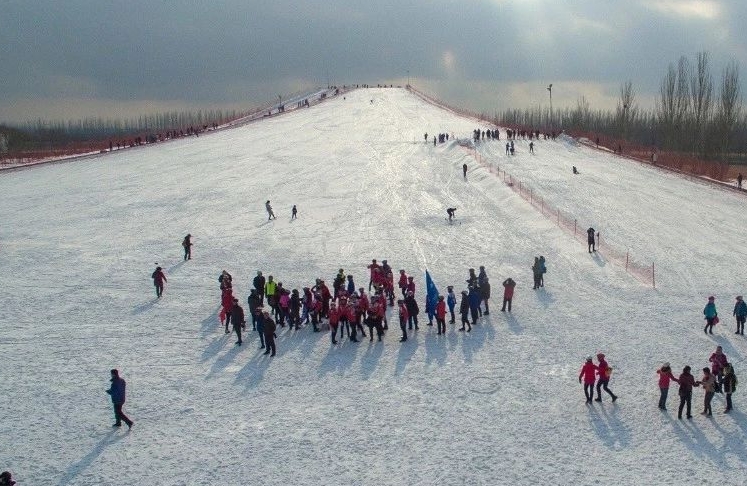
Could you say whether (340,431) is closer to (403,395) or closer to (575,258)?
(403,395)

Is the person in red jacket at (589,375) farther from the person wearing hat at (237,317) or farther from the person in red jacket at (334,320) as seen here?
the person wearing hat at (237,317)

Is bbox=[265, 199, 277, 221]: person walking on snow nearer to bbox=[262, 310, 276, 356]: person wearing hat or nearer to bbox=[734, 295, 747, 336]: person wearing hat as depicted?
bbox=[262, 310, 276, 356]: person wearing hat

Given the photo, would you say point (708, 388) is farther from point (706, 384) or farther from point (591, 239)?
point (591, 239)

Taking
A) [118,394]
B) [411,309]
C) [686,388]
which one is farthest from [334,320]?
[686,388]

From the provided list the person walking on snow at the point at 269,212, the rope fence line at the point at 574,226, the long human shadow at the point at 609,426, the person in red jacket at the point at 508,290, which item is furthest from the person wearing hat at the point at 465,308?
the person walking on snow at the point at 269,212

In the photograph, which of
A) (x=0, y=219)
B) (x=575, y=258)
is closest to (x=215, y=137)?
(x=0, y=219)

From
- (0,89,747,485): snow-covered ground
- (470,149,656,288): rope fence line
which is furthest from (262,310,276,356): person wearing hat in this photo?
(470,149,656,288): rope fence line
